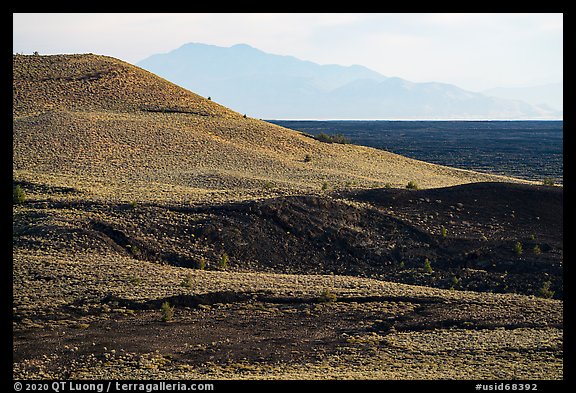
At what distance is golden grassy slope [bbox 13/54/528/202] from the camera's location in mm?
38513

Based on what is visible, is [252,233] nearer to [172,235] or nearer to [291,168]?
[172,235]

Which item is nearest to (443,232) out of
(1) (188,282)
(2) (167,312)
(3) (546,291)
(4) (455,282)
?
(4) (455,282)

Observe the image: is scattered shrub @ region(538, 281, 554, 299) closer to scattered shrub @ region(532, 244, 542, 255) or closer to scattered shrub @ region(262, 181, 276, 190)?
scattered shrub @ region(532, 244, 542, 255)

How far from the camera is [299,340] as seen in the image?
62.5 ft

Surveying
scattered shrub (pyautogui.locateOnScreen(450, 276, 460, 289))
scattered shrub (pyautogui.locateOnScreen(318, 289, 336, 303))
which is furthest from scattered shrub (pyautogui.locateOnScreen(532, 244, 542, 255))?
scattered shrub (pyautogui.locateOnScreen(318, 289, 336, 303))

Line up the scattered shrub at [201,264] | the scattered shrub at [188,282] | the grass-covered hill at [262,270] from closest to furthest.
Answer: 1. the grass-covered hill at [262,270]
2. the scattered shrub at [188,282]
3. the scattered shrub at [201,264]

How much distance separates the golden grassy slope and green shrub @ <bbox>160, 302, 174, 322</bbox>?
37.5 ft

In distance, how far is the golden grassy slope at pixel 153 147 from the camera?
38513 millimetres

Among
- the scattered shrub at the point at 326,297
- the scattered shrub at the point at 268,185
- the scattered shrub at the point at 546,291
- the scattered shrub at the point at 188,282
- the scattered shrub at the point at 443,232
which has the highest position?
the scattered shrub at the point at 268,185

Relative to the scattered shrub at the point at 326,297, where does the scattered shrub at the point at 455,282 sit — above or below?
below

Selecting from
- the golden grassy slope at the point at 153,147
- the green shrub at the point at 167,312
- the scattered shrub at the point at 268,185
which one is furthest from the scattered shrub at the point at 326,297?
the scattered shrub at the point at 268,185

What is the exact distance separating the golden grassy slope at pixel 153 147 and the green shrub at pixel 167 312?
1143 cm

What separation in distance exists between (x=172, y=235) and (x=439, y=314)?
11258mm

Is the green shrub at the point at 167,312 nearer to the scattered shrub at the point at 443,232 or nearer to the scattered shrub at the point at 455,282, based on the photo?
the scattered shrub at the point at 455,282
